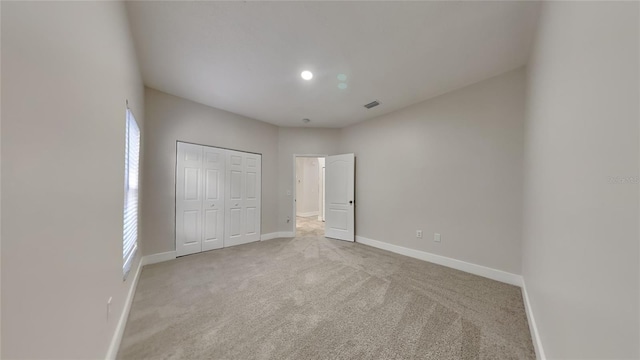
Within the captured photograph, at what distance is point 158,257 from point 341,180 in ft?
11.9

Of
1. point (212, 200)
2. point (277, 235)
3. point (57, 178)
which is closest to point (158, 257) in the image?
point (212, 200)

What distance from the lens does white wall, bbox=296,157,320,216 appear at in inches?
332

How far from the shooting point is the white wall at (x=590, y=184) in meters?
0.65

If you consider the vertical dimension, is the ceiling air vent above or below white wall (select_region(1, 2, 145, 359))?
above

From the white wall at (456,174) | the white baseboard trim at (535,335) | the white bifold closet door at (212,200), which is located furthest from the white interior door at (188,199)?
the white baseboard trim at (535,335)

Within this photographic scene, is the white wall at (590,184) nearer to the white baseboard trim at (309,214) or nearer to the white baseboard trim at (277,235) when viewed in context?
the white baseboard trim at (277,235)

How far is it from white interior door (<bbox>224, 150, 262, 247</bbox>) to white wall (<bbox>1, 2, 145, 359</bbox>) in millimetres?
2737

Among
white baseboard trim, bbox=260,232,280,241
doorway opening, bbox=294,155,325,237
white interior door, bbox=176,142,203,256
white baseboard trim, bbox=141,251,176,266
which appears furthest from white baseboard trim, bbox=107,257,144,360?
doorway opening, bbox=294,155,325,237

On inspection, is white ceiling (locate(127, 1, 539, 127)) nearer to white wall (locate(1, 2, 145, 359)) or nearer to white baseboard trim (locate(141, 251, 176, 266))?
white wall (locate(1, 2, 145, 359))

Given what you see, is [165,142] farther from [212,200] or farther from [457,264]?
[457,264]

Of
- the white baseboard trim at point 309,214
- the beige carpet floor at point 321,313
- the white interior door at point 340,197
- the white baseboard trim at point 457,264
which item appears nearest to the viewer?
the beige carpet floor at point 321,313

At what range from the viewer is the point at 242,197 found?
14.6 ft

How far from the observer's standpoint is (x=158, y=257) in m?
3.36

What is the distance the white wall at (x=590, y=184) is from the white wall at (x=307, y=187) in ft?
23.7
